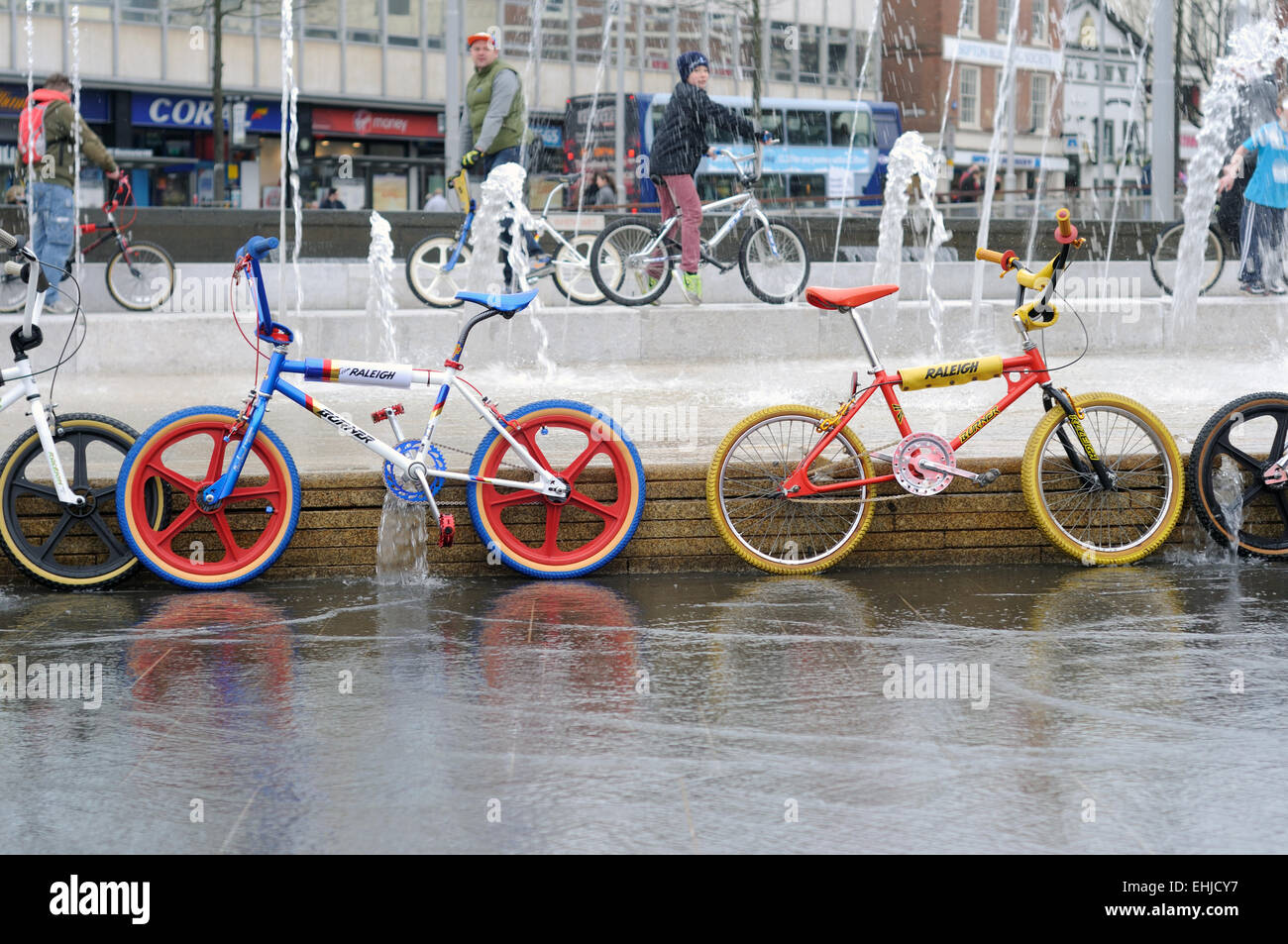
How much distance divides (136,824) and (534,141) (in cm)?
4409

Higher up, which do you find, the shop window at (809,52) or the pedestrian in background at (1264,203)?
the shop window at (809,52)

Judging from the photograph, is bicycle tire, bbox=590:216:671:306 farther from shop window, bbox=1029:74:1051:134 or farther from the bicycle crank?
shop window, bbox=1029:74:1051:134

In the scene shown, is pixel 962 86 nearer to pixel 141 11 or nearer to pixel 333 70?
pixel 333 70

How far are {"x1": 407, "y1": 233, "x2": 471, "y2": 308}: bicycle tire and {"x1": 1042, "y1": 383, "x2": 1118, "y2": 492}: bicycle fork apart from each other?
7.39m

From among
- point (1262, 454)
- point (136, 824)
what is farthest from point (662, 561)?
point (136, 824)

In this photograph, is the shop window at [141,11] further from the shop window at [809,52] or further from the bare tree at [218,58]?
the shop window at [809,52]

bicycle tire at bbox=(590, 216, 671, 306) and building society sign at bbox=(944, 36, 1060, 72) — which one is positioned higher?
building society sign at bbox=(944, 36, 1060, 72)

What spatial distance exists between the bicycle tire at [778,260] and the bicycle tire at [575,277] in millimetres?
1177

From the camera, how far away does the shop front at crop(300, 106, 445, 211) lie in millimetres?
42094

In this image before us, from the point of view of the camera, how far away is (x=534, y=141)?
152ft

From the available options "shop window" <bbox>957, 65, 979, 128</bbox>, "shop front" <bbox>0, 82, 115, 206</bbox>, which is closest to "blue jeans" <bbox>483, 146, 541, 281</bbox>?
"shop front" <bbox>0, 82, 115, 206</bbox>

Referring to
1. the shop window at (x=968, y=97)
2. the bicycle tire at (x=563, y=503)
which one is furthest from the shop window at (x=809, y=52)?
the bicycle tire at (x=563, y=503)

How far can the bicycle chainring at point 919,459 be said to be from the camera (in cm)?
645

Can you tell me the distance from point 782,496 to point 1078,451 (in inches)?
49.3
